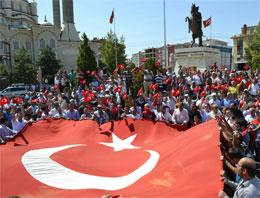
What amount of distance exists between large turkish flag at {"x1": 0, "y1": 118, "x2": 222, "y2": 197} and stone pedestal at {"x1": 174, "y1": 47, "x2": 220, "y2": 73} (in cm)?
1596

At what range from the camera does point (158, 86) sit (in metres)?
13.7

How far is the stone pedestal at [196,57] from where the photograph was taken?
2112 centimetres

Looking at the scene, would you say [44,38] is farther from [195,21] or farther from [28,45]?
[195,21]

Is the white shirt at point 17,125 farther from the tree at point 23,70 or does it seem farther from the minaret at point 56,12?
the minaret at point 56,12

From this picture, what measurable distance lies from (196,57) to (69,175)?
1893cm

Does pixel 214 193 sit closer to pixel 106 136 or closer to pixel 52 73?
pixel 106 136

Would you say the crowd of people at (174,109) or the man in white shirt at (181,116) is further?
the man in white shirt at (181,116)

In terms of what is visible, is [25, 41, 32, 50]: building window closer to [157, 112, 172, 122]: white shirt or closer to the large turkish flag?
[157, 112, 172, 122]: white shirt

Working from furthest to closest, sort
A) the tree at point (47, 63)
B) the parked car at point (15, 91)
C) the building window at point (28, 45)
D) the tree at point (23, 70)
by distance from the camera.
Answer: the building window at point (28, 45) < the tree at point (47, 63) < the tree at point (23, 70) < the parked car at point (15, 91)

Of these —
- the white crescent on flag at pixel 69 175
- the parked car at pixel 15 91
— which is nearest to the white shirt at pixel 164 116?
the white crescent on flag at pixel 69 175

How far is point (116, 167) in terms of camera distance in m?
5.00

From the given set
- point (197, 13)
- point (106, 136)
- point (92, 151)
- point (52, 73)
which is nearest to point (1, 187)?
point (92, 151)

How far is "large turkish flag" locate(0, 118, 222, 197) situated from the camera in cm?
375

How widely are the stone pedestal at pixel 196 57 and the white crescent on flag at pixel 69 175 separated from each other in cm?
1755
